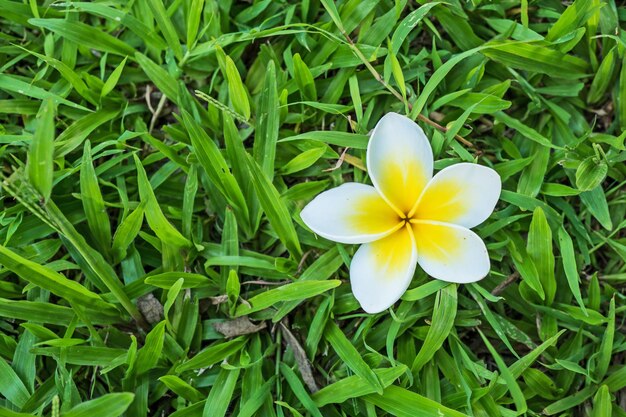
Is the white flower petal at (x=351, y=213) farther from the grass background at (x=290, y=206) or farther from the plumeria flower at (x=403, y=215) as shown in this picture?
the grass background at (x=290, y=206)

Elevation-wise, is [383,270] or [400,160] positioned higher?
[400,160]

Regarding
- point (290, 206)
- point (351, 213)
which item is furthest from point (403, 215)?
point (290, 206)

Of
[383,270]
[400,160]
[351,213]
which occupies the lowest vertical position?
[383,270]

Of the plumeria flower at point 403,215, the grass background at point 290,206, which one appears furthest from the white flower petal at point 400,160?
the grass background at point 290,206

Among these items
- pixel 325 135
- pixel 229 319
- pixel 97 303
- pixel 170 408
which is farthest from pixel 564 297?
pixel 97 303

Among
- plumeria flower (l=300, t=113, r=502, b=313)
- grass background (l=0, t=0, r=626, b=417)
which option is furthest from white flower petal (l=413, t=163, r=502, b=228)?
grass background (l=0, t=0, r=626, b=417)

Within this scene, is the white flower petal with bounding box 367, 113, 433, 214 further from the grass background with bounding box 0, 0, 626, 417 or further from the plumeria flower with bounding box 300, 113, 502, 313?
the grass background with bounding box 0, 0, 626, 417

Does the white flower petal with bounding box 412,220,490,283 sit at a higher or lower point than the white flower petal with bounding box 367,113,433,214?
lower

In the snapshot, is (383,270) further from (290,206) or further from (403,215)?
(290,206)
